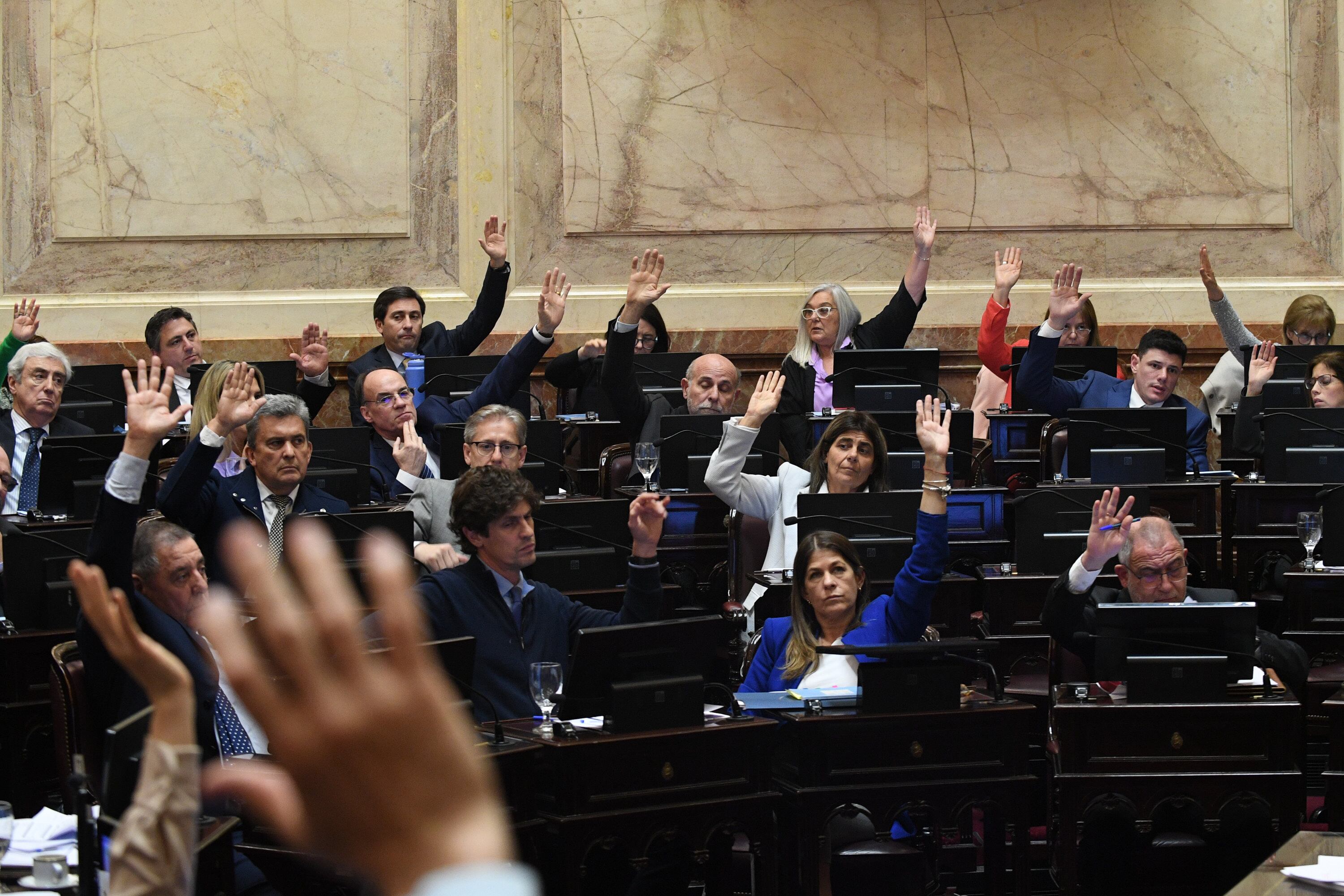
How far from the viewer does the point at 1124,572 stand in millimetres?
4727

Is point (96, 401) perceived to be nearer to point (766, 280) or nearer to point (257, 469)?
point (257, 469)

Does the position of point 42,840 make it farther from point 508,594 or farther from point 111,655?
point 508,594

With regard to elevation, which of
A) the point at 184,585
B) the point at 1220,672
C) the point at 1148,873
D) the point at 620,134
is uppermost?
the point at 620,134

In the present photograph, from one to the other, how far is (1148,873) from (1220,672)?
57 cm

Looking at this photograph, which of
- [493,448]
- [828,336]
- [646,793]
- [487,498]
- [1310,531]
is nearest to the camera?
[646,793]

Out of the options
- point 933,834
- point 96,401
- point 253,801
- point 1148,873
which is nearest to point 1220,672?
point 1148,873

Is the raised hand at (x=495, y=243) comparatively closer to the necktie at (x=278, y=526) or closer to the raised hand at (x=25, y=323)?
the raised hand at (x=25, y=323)

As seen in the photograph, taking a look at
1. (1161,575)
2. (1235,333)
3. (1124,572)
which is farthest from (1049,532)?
(1235,333)

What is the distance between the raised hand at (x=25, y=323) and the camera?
6.84m

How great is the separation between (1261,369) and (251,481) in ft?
14.2

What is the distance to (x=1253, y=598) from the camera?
5836mm

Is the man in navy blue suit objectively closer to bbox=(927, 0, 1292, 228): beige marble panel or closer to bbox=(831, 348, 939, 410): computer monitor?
bbox=(831, 348, 939, 410): computer monitor

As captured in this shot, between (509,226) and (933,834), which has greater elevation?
(509,226)

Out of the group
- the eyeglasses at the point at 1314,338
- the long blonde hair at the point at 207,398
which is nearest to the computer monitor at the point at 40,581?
the long blonde hair at the point at 207,398
